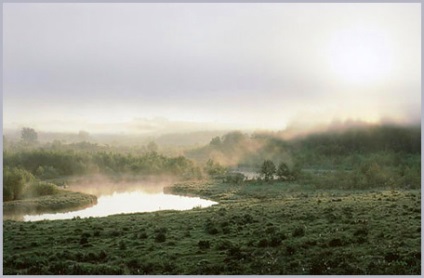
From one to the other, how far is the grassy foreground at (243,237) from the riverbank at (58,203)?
15.2 inches

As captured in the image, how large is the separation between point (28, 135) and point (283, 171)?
22.2ft

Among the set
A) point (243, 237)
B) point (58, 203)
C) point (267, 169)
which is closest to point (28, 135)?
point (58, 203)

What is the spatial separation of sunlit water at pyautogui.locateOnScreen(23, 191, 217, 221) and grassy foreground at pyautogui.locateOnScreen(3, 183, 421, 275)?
17cm

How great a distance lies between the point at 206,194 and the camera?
15625 mm

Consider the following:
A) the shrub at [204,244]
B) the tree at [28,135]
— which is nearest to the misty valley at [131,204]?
the shrub at [204,244]

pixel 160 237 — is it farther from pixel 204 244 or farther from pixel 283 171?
pixel 283 171

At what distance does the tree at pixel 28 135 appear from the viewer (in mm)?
14906

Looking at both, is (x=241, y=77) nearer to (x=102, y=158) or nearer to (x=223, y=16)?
(x=223, y=16)

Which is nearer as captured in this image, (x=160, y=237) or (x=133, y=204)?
(x=160, y=237)

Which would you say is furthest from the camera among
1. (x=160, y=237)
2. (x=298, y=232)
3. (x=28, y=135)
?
(x=28, y=135)

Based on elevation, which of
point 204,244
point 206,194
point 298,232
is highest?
point 206,194

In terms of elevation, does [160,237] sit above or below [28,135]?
below

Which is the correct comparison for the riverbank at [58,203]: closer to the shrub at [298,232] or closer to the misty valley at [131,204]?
the misty valley at [131,204]

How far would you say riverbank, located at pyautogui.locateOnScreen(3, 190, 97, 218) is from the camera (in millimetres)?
15289
